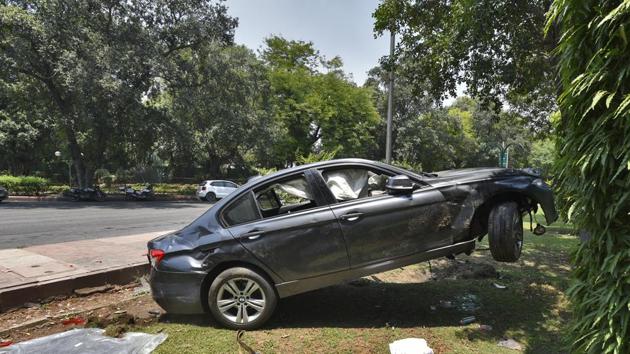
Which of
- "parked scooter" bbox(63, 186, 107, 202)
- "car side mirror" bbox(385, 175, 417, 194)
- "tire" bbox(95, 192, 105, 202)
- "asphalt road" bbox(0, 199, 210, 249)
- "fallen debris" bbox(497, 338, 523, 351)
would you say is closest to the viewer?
"fallen debris" bbox(497, 338, 523, 351)

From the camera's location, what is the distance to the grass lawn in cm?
397

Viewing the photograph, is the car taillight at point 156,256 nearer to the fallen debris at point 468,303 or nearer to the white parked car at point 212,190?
the fallen debris at point 468,303

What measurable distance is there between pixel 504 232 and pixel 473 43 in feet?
13.4

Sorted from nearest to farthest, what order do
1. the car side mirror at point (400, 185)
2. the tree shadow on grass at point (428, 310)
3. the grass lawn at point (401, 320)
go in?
1. the grass lawn at point (401, 320)
2. the tree shadow on grass at point (428, 310)
3. the car side mirror at point (400, 185)

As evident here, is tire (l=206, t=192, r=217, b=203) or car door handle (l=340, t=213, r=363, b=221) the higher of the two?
car door handle (l=340, t=213, r=363, b=221)

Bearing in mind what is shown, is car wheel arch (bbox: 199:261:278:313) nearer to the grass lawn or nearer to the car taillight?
the grass lawn

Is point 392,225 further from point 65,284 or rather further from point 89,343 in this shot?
point 65,284

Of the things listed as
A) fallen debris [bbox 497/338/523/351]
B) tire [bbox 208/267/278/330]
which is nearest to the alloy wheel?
tire [bbox 208/267/278/330]

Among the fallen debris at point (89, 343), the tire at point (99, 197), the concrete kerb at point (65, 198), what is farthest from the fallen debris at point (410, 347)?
the concrete kerb at point (65, 198)

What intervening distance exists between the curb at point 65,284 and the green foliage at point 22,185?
24.7 m

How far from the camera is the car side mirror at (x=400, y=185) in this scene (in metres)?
4.48

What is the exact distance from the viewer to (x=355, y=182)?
4.92 meters

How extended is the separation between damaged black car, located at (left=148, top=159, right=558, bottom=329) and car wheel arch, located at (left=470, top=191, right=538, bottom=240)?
0.01 m

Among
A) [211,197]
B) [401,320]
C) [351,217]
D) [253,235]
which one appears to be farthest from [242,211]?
[211,197]
